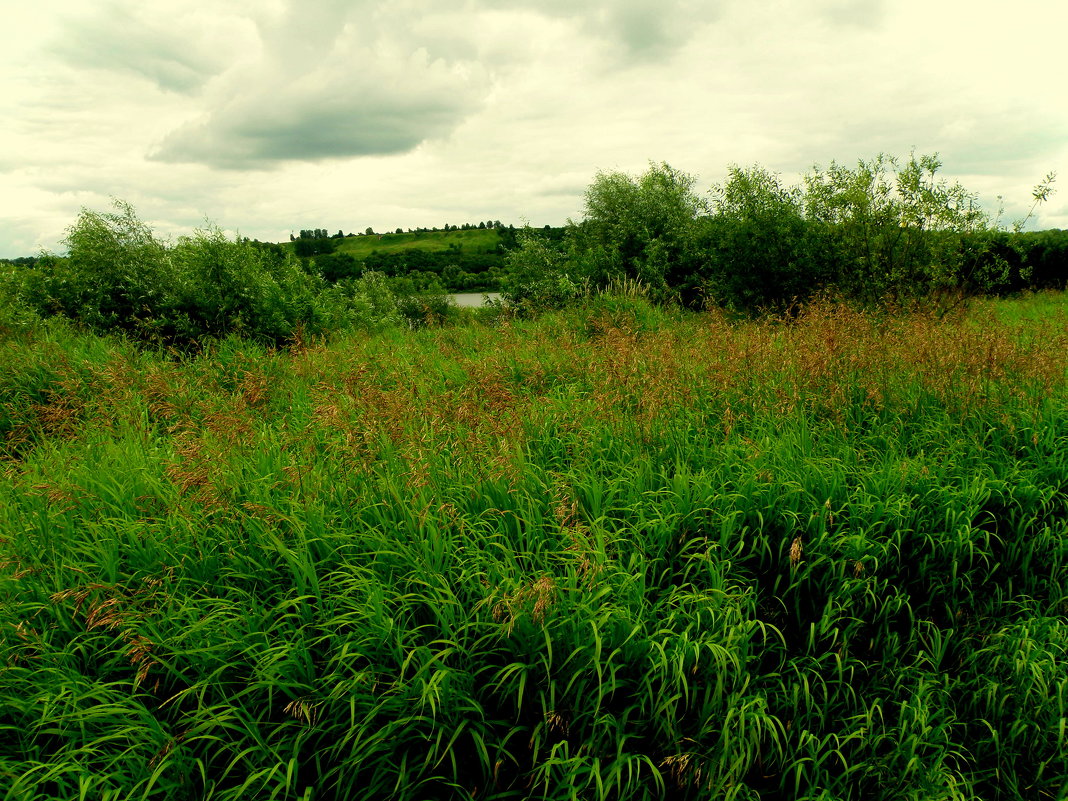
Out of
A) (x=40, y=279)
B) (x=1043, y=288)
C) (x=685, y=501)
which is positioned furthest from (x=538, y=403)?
(x=1043, y=288)

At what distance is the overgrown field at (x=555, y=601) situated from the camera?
7.32ft

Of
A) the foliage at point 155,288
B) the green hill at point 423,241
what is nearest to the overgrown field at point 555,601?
the foliage at point 155,288

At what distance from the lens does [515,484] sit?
3.42 metres

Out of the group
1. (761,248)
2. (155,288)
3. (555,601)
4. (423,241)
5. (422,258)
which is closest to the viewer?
(555,601)

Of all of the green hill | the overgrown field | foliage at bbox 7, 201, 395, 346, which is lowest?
the overgrown field

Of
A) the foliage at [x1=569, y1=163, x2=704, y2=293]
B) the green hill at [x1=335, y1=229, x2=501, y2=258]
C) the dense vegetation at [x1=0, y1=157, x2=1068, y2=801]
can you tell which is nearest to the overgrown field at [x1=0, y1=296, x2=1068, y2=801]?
the dense vegetation at [x1=0, y1=157, x2=1068, y2=801]

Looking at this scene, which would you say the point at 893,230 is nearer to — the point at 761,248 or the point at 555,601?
the point at 761,248

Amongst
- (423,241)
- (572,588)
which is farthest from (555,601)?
(423,241)

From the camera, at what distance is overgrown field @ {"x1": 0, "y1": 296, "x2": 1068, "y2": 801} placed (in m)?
2.23

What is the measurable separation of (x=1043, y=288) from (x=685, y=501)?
2050 cm

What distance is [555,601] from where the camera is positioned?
8.16 feet

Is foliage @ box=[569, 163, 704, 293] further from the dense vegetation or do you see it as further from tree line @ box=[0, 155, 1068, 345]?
the dense vegetation

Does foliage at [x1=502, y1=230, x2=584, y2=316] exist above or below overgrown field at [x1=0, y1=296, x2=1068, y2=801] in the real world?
above

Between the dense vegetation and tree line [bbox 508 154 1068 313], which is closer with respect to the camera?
the dense vegetation
